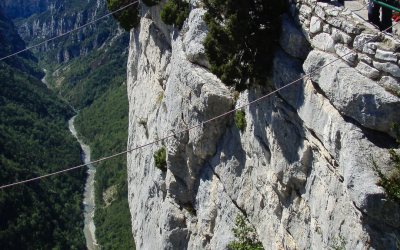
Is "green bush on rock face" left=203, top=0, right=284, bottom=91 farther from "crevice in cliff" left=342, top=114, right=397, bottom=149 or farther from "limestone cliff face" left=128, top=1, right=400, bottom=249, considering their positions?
"crevice in cliff" left=342, top=114, right=397, bottom=149

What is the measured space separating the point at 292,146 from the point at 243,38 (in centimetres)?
394

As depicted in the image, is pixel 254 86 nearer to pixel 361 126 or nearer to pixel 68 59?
pixel 361 126

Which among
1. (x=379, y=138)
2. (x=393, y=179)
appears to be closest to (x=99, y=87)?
(x=379, y=138)

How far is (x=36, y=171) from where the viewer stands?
228ft

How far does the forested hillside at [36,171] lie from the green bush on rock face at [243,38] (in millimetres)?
54395

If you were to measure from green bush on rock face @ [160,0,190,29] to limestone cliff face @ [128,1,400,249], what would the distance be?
802mm

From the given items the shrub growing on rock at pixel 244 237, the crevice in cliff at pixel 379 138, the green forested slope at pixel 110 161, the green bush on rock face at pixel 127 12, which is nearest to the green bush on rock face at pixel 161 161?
the shrub growing on rock at pixel 244 237

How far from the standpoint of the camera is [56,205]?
6875cm

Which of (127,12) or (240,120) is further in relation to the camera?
(127,12)

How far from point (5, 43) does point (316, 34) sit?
15414 cm

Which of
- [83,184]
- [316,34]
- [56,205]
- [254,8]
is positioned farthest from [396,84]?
[83,184]

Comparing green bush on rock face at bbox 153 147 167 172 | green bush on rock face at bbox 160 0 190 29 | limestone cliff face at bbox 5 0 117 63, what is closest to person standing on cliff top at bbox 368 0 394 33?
green bush on rock face at bbox 160 0 190 29

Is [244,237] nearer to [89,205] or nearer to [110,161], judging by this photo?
[110,161]

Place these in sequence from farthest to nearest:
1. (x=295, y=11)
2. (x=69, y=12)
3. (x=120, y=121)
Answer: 1. (x=69, y=12)
2. (x=120, y=121)
3. (x=295, y=11)
